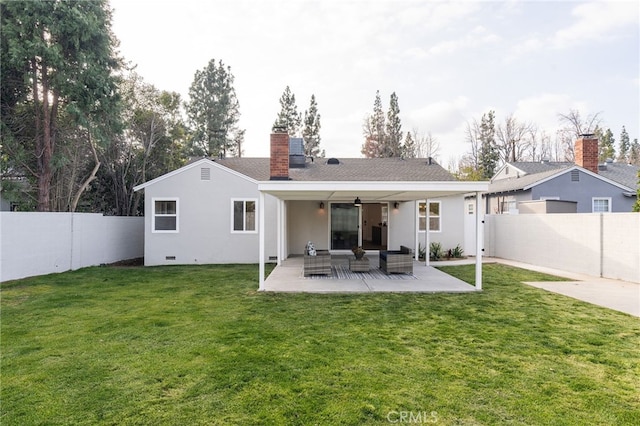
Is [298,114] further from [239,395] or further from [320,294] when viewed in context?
[239,395]

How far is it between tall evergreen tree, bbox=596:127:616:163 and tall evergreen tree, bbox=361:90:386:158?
886 inches

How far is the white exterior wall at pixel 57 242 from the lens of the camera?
9148mm

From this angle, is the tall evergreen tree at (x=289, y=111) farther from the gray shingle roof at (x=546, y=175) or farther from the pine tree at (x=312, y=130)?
the gray shingle roof at (x=546, y=175)

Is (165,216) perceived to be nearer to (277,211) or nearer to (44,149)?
(277,211)

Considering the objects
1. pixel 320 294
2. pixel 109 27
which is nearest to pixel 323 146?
pixel 109 27

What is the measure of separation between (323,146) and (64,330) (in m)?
28.9

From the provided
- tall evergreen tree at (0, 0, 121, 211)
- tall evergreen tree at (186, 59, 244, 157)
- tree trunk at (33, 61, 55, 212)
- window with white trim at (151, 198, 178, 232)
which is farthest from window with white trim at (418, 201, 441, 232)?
tall evergreen tree at (186, 59, 244, 157)

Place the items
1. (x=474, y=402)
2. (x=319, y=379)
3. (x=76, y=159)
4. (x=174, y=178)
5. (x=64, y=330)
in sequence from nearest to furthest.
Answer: (x=474, y=402)
(x=319, y=379)
(x=64, y=330)
(x=174, y=178)
(x=76, y=159)

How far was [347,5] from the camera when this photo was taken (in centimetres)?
1012

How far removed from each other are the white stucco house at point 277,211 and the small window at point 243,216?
38mm

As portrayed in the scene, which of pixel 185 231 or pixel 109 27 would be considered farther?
pixel 109 27

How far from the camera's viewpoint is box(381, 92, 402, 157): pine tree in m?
31.5

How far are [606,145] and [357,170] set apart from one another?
42167 mm

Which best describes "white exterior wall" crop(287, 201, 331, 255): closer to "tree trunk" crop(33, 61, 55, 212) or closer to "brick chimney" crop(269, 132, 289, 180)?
"brick chimney" crop(269, 132, 289, 180)
